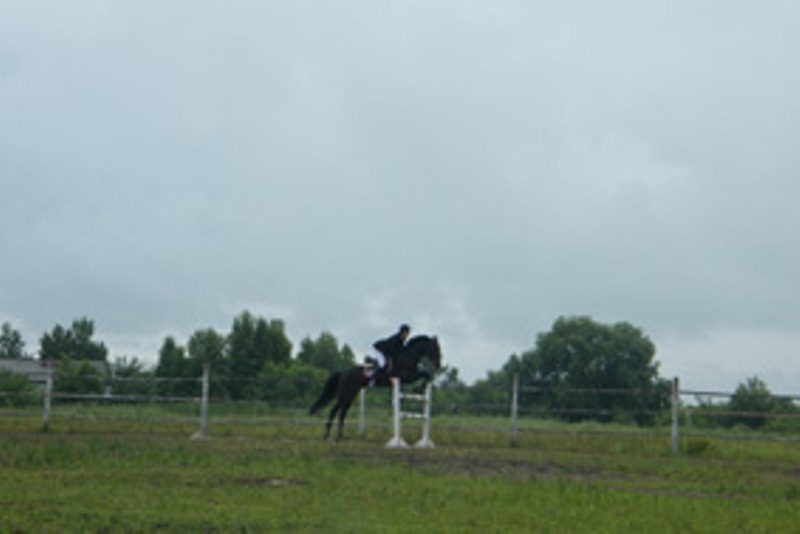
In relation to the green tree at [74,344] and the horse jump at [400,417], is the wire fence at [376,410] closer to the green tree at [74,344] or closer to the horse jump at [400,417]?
the horse jump at [400,417]

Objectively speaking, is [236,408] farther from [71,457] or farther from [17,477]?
[17,477]

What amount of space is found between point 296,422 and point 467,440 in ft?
14.6

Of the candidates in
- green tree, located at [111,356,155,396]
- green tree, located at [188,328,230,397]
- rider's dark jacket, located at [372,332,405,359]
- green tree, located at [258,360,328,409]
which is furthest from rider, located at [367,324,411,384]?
green tree, located at [188,328,230,397]

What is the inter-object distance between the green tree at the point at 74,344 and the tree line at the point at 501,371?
35507 mm

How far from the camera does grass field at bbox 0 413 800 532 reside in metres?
8.39

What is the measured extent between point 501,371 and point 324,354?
76.1 feet

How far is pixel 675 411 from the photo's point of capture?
1916 centimetres

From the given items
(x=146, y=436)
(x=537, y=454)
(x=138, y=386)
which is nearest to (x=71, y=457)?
(x=146, y=436)

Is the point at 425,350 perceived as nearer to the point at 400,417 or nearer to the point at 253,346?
the point at 400,417

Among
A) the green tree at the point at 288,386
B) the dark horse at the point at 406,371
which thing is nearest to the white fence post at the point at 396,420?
the dark horse at the point at 406,371

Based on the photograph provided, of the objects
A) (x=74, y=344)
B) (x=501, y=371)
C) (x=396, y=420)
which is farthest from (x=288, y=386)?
(x=74, y=344)

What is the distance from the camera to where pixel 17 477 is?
1098 cm

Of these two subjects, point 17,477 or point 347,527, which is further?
point 17,477

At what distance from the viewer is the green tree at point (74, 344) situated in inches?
3952
